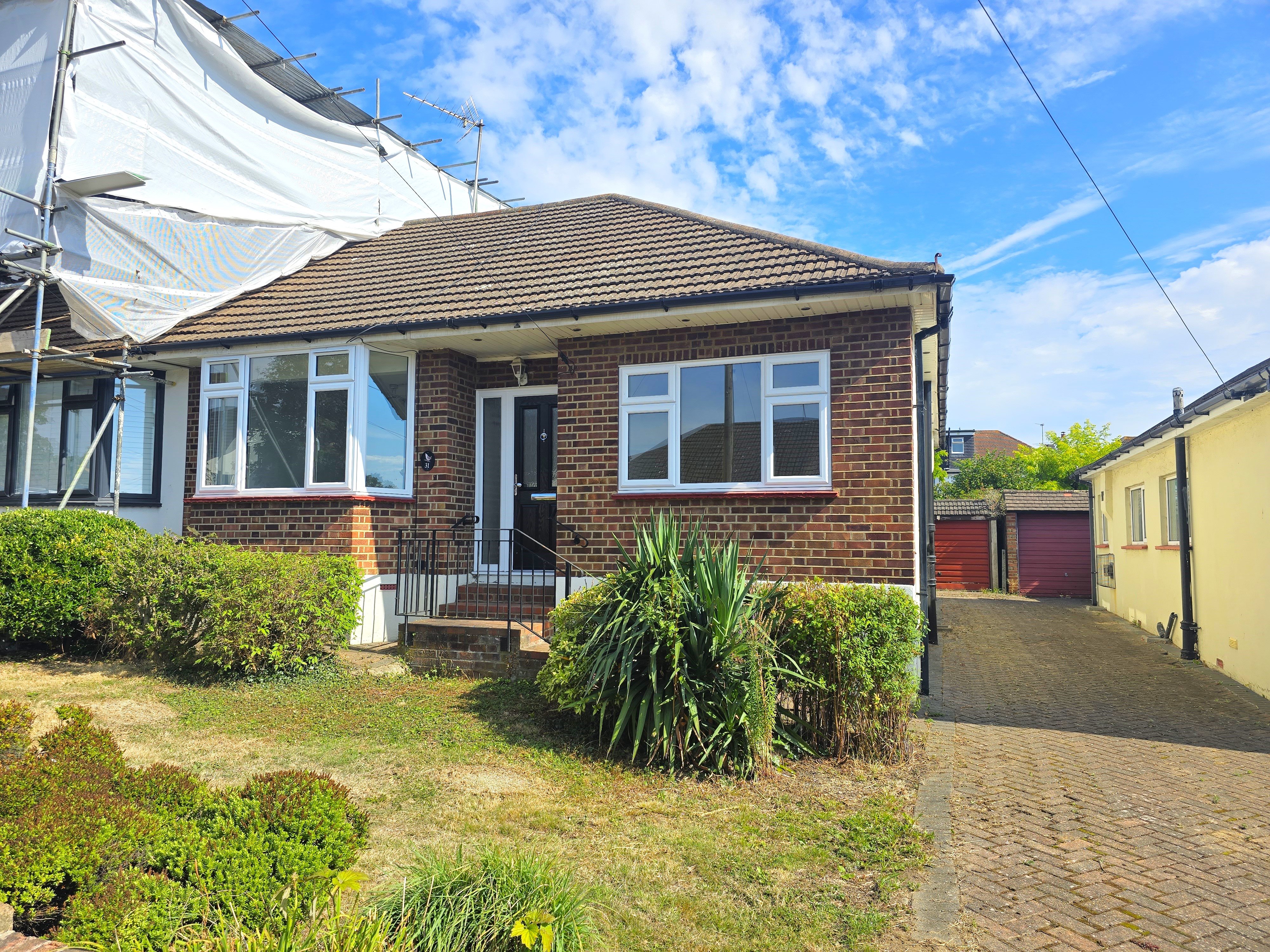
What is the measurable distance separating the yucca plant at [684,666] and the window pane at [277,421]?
567 centimetres

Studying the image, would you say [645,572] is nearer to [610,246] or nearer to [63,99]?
[610,246]

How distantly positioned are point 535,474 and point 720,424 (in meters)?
2.80

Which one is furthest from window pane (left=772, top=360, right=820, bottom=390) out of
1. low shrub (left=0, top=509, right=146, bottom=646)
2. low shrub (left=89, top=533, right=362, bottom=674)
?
low shrub (left=0, top=509, right=146, bottom=646)

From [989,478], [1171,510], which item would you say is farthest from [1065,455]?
[1171,510]

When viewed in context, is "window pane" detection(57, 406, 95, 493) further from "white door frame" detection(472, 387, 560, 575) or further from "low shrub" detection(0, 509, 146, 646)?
"white door frame" detection(472, 387, 560, 575)

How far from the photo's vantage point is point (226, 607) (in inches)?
307

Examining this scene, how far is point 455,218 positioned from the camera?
1405 cm

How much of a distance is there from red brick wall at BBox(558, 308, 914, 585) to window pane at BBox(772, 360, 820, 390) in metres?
0.15

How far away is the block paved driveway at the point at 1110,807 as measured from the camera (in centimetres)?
387

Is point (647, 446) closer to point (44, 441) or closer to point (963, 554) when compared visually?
point (44, 441)

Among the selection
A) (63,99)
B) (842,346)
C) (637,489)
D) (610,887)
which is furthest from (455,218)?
(610,887)

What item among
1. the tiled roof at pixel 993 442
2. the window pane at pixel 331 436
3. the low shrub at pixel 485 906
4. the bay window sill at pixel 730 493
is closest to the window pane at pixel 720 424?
the bay window sill at pixel 730 493

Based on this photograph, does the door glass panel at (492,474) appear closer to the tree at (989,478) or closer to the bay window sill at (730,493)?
the bay window sill at (730,493)

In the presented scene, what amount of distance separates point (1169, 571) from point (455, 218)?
41.3 ft
